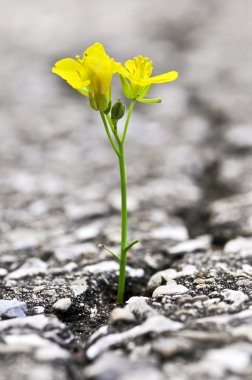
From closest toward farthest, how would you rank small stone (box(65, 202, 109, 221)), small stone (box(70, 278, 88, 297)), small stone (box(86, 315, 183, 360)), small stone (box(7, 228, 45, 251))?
small stone (box(86, 315, 183, 360))
small stone (box(70, 278, 88, 297))
small stone (box(7, 228, 45, 251))
small stone (box(65, 202, 109, 221))

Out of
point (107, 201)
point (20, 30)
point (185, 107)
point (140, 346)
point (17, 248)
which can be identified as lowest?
point (140, 346)

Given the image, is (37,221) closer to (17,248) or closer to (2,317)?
(17,248)

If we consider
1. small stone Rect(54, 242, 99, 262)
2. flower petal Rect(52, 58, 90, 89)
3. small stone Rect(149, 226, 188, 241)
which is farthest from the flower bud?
small stone Rect(149, 226, 188, 241)

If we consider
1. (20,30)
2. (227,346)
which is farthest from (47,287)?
(20,30)

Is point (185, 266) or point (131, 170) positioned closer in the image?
point (185, 266)

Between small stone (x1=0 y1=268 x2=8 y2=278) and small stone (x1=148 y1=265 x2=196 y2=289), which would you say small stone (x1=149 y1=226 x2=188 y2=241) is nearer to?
small stone (x1=148 y1=265 x2=196 y2=289)

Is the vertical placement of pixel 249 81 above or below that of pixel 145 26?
below

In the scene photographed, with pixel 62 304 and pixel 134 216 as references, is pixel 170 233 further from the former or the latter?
pixel 62 304

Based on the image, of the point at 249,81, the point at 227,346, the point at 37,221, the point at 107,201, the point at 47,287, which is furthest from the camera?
the point at 249,81

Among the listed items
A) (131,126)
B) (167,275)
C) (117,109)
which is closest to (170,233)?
(167,275)
